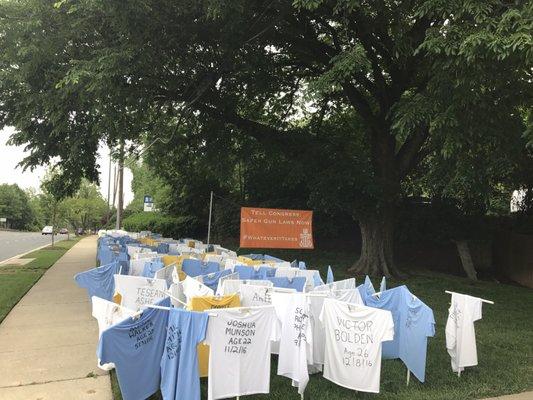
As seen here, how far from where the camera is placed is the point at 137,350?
4.80 m

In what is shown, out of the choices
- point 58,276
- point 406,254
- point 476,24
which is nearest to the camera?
point 476,24

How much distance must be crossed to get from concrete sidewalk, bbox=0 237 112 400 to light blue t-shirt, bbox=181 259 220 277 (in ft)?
6.16

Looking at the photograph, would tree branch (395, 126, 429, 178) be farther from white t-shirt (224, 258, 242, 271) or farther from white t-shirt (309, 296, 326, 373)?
white t-shirt (309, 296, 326, 373)

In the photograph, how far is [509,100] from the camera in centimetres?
783

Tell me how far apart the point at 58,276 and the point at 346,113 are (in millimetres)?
11915

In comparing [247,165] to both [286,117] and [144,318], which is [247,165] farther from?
[144,318]

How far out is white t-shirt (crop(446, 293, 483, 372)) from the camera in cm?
644

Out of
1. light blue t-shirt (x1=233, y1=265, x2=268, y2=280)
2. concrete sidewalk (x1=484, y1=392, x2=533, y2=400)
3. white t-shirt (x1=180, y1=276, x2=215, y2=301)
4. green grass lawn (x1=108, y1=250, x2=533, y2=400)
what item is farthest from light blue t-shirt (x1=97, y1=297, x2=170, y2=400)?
concrete sidewalk (x1=484, y1=392, x2=533, y2=400)

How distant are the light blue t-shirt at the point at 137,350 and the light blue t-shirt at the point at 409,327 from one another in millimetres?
3024

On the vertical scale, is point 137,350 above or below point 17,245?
above

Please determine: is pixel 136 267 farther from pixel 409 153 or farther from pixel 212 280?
pixel 409 153

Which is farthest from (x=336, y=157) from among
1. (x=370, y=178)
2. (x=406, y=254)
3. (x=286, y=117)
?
(x=406, y=254)

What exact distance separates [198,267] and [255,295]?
334 cm

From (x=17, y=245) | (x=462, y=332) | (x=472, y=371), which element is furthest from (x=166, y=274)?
(x=17, y=245)
